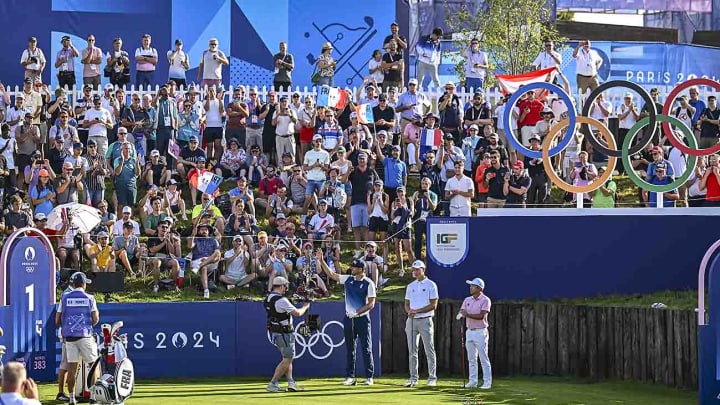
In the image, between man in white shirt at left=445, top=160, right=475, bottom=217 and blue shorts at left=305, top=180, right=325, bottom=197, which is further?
blue shorts at left=305, top=180, right=325, bottom=197

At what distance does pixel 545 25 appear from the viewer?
4066cm

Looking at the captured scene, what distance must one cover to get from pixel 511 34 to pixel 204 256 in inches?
679

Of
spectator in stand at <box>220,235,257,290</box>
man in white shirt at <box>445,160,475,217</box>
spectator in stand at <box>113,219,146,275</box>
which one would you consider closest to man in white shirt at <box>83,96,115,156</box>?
spectator in stand at <box>113,219,146,275</box>

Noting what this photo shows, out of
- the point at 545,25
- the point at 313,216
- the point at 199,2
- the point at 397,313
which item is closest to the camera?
the point at 397,313

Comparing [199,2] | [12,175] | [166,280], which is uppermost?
[199,2]

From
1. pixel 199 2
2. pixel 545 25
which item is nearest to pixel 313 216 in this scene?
pixel 199 2

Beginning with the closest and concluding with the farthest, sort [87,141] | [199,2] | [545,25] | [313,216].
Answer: [313,216] → [87,141] → [199,2] → [545,25]

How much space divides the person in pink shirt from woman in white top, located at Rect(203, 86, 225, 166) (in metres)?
9.61

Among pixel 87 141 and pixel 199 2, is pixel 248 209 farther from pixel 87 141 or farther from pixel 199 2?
pixel 199 2

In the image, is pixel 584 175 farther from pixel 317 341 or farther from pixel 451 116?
pixel 317 341

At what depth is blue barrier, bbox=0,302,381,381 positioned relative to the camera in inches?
892

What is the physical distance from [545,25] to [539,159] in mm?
14868

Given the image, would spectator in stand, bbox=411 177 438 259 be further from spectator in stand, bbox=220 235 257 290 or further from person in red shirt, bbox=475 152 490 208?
spectator in stand, bbox=220 235 257 290

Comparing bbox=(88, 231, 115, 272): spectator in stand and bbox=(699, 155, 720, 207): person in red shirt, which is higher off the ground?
bbox=(699, 155, 720, 207): person in red shirt
